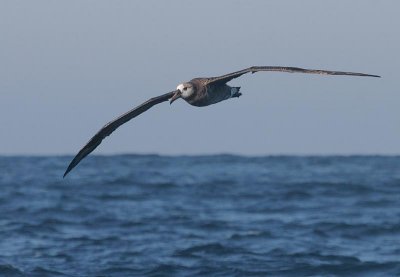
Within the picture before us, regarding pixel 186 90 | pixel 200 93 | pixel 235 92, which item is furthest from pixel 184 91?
pixel 235 92

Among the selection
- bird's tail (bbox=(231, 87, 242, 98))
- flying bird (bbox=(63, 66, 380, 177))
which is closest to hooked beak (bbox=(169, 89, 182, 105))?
flying bird (bbox=(63, 66, 380, 177))

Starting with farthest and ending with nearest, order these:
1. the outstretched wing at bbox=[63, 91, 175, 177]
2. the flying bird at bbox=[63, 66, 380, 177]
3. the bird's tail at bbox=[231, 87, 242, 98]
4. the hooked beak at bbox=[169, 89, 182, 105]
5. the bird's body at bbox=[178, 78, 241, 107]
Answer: the bird's tail at bbox=[231, 87, 242, 98] → the outstretched wing at bbox=[63, 91, 175, 177] → the bird's body at bbox=[178, 78, 241, 107] → the flying bird at bbox=[63, 66, 380, 177] → the hooked beak at bbox=[169, 89, 182, 105]

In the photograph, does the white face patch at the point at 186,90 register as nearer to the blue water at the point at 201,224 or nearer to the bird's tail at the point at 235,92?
the bird's tail at the point at 235,92

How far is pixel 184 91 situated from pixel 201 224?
11.9 m

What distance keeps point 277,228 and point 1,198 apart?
11.7 meters

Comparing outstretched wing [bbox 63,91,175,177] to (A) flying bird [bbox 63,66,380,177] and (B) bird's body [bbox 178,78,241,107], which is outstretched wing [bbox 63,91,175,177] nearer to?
(A) flying bird [bbox 63,66,380,177]

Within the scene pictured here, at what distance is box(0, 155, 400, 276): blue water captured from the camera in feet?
71.2

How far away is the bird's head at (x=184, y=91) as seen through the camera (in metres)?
16.1

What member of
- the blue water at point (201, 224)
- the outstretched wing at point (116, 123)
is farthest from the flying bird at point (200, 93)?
the blue water at point (201, 224)

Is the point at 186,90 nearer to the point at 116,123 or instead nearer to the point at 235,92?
the point at 235,92

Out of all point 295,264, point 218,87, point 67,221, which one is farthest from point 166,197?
point 218,87

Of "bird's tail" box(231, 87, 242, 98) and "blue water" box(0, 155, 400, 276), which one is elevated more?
"bird's tail" box(231, 87, 242, 98)

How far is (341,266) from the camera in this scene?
21.7m

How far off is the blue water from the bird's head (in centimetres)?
566
